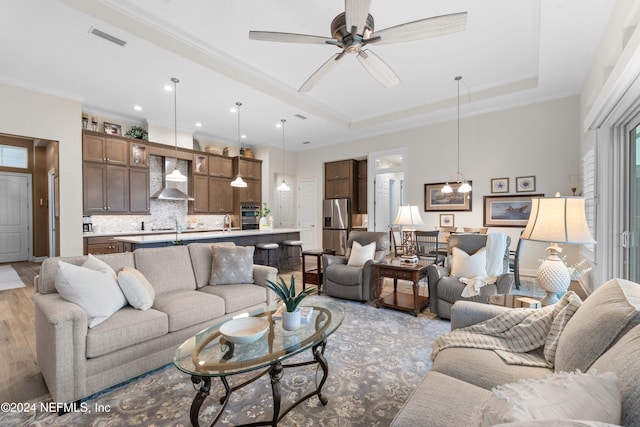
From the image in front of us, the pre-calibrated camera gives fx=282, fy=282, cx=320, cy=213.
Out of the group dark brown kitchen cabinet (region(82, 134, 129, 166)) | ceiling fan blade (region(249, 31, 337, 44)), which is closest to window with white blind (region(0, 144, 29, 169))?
dark brown kitchen cabinet (region(82, 134, 129, 166))

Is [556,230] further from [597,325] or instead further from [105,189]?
[105,189]

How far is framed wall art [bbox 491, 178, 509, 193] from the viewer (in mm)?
5273

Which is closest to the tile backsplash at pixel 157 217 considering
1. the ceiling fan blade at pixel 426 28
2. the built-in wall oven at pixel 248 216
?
the built-in wall oven at pixel 248 216

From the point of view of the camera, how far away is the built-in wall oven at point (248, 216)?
7.60 metres

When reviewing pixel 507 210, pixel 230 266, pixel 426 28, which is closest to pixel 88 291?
pixel 230 266

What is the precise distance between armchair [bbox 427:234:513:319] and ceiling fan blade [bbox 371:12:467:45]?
2.31 m

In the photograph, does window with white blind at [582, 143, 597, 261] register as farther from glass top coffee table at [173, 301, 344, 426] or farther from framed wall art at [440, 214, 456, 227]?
glass top coffee table at [173, 301, 344, 426]

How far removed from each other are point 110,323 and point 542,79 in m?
5.96

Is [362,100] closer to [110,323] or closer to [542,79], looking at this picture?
[542,79]

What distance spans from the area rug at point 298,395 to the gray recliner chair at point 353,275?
44.5 inches

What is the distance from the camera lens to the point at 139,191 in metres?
5.92

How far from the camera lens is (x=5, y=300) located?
3.94m

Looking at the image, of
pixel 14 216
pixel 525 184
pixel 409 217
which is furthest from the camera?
pixel 14 216

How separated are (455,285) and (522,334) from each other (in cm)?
153
